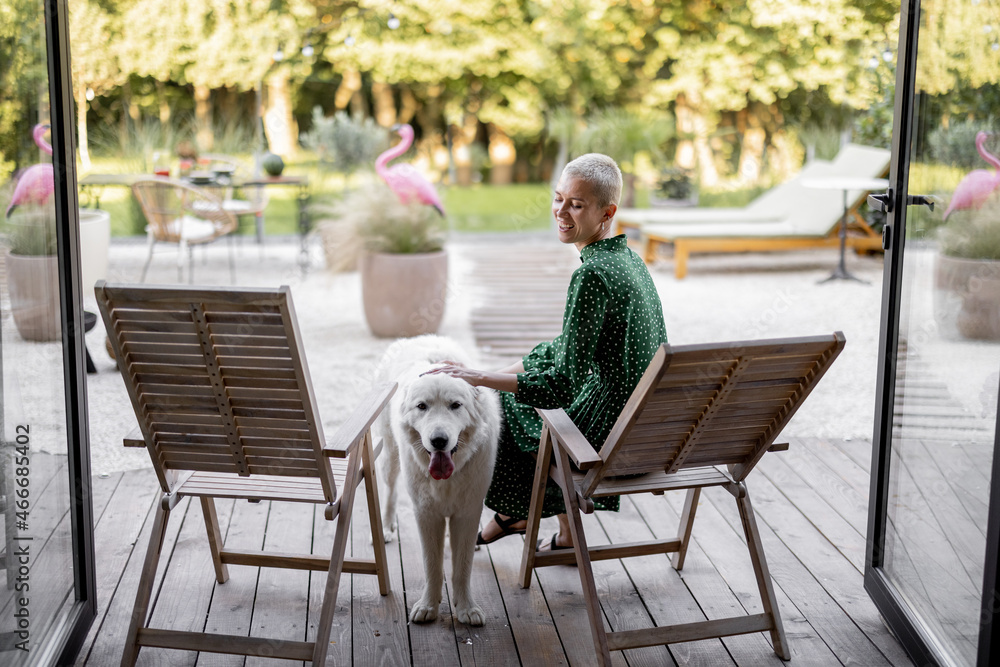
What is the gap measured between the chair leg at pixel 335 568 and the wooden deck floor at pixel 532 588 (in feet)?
0.56

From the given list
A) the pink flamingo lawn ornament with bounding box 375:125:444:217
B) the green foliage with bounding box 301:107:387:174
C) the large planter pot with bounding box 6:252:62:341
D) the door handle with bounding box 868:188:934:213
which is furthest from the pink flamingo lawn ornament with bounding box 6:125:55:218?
the green foliage with bounding box 301:107:387:174

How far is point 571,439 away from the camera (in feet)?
7.29

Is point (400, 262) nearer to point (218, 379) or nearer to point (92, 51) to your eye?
point (218, 379)

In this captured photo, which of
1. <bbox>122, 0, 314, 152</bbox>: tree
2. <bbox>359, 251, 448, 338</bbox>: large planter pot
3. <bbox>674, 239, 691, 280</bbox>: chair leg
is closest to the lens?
<bbox>359, 251, 448, 338</bbox>: large planter pot

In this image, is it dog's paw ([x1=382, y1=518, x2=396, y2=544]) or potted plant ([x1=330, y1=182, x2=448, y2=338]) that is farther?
potted plant ([x1=330, y1=182, x2=448, y2=338])

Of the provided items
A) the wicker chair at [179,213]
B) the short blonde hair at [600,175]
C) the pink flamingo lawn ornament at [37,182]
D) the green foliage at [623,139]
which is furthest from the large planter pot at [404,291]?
the green foliage at [623,139]

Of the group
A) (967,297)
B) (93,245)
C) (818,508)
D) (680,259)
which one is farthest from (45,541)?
(680,259)

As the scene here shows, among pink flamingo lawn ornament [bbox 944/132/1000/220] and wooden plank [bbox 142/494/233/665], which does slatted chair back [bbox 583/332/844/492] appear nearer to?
pink flamingo lawn ornament [bbox 944/132/1000/220]

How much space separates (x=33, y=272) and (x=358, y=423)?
2.74 feet

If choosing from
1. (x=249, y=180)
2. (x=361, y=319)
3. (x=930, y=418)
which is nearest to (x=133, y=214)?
(x=249, y=180)

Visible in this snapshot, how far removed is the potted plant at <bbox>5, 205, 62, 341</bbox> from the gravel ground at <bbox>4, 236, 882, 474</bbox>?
65 millimetres

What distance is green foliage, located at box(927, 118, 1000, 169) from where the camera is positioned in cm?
192

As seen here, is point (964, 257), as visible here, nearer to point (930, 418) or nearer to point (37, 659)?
point (930, 418)

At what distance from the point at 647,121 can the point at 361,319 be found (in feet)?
19.4
